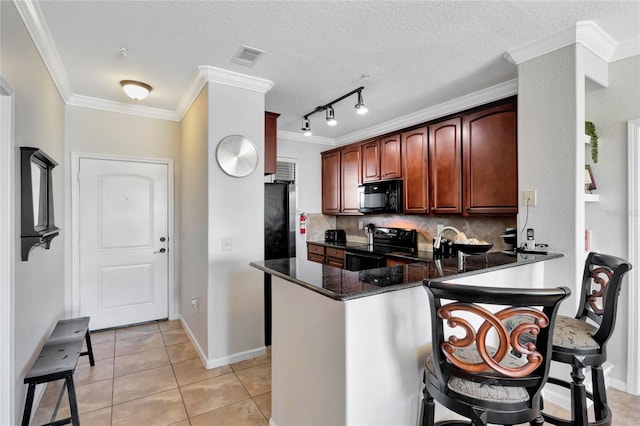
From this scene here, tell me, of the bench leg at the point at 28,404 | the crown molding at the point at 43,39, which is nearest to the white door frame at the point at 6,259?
the bench leg at the point at 28,404

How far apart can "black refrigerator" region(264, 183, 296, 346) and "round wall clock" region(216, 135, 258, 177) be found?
17.7 inches

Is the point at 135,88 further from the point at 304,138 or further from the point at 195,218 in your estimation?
the point at 304,138

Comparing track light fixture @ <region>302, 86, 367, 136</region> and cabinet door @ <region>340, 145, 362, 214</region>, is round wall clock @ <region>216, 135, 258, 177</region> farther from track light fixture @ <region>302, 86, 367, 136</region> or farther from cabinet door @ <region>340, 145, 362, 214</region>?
cabinet door @ <region>340, 145, 362, 214</region>

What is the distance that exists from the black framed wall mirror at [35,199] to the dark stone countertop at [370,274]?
1364 mm

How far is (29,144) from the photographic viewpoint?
2.05 metres

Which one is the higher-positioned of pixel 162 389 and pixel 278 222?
pixel 278 222

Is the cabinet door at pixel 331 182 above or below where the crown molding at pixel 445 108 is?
below

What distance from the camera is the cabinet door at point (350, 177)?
4543 millimetres

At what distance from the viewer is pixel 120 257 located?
3.68m

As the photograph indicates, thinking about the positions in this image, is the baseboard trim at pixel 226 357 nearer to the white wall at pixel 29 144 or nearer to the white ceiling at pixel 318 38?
the white wall at pixel 29 144

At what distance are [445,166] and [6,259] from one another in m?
3.46

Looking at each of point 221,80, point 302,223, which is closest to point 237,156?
point 221,80

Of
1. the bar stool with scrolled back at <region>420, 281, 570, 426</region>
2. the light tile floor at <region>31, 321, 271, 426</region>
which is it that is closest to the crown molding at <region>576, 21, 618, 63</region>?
the bar stool with scrolled back at <region>420, 281, 570, 426</region>

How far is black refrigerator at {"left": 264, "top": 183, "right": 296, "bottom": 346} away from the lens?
3.34m
